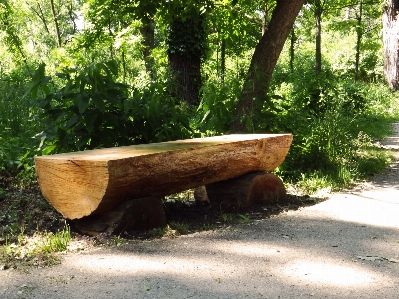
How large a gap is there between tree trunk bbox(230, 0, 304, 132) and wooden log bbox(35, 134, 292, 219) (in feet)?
5.97

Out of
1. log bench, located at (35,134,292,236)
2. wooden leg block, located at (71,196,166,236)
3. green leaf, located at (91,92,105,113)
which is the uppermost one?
green leaf, located at (91,92,105,113)

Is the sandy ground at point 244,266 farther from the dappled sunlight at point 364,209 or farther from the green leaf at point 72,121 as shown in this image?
the green leaf at point 72,121

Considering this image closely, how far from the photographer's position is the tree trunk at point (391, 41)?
761 inches

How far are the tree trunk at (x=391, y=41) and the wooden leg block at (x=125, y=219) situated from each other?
17256mm

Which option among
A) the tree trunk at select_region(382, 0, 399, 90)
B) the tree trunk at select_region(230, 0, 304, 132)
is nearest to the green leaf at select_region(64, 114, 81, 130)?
the tree trunk at select_region(230, 0, 304, 132)

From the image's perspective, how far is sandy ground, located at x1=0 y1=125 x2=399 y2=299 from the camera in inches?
129

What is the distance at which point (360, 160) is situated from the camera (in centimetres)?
765

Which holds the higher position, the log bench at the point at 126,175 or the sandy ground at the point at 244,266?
the log bench at the point at 126,175

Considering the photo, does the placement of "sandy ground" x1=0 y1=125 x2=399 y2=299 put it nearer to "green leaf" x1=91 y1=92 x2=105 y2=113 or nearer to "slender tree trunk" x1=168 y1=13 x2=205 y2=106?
"green leaf" x1=91 y1=92 x2=105 y2=113

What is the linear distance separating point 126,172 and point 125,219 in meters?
0.46

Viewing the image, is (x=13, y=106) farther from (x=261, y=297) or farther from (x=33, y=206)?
(x=261, y=297)

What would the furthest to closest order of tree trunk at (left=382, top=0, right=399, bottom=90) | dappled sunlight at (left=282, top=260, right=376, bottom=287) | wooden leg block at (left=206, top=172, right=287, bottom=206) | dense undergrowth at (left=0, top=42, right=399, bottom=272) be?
tree trunk at (left=382, top=0, right=399, bottom=90)
wooden leg block at (left=206, top=172, right=287, bottom=206)
dense undergrowth at (left=0, top=42, right=399, bottom=272)
dappled sunlight at (left=282, top=260, right=376, bottom=287)

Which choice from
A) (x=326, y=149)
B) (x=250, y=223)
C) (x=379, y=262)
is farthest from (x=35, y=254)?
(x=326, y=149)

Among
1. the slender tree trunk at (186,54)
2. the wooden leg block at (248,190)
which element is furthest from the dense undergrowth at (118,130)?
the slender tree trunk at (186,54)
